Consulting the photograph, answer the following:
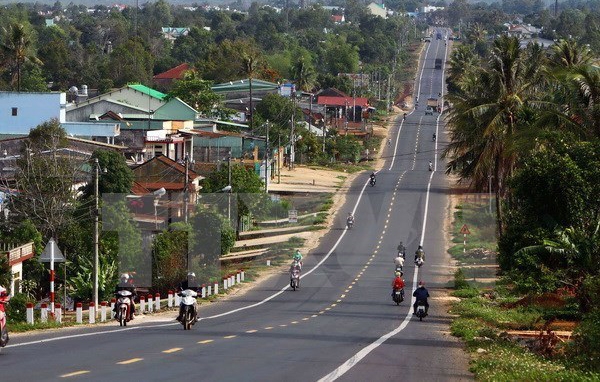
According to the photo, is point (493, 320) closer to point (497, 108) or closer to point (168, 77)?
point (497, 108)

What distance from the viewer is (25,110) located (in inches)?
3738

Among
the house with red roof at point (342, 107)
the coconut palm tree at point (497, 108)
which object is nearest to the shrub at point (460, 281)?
the coconut palm tree at point (497, 108)

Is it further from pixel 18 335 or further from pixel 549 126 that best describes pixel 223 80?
pixel 18 335

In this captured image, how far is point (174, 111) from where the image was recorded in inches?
4385

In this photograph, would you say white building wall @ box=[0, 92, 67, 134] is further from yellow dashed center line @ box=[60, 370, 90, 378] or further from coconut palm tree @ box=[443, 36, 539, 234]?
yellow dashed center line @ box=[60, 370, 90, 378]

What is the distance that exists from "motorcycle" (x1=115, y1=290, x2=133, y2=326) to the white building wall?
6506cm

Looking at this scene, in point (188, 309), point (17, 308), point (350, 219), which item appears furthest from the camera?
point (350, 219)

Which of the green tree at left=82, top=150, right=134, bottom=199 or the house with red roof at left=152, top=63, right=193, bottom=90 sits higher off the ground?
the house with red roof at left=152, top=63, right=193, bottom=90

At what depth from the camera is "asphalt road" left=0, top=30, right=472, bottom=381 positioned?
19562mm

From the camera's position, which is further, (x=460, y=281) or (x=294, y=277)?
(x=460, y=281)

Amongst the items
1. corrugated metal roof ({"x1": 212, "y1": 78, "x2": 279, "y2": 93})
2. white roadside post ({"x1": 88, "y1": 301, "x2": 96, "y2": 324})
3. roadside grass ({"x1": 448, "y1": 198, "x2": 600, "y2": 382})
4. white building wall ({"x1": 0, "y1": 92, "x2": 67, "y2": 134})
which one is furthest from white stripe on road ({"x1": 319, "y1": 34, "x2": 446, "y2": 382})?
corrugated metal roof ({"x1": 212, "y1": 78, "x2": 279, "y2": 93})

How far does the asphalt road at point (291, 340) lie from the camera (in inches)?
770

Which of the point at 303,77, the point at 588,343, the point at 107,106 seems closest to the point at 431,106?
the point at 303,77

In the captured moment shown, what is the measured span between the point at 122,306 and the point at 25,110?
219 ft
